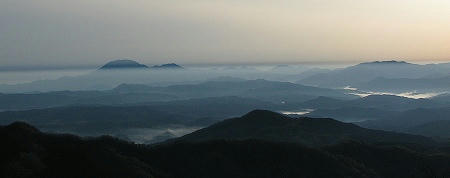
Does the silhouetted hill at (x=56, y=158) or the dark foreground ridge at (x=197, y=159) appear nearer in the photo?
the silhouetted hill at (x=56, y=158)

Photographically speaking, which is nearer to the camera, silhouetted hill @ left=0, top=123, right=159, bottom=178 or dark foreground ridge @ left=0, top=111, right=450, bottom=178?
silhouetted hill @ left=0, top=123, right=159, bottom=178

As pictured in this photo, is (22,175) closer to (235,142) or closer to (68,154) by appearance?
(68,154)

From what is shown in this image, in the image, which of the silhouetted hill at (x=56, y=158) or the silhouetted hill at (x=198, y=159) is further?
the silhouetted hill at (x=198, y=159)

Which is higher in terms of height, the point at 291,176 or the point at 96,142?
the point at 96,142

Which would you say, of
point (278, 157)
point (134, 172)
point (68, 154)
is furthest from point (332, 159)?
point (68, 154)

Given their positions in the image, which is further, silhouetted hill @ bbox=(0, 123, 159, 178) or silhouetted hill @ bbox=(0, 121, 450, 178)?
silhouetted hill @ bbox=(0, 121, 450, 178)

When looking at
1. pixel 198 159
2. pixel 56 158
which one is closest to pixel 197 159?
pixel 198 159
